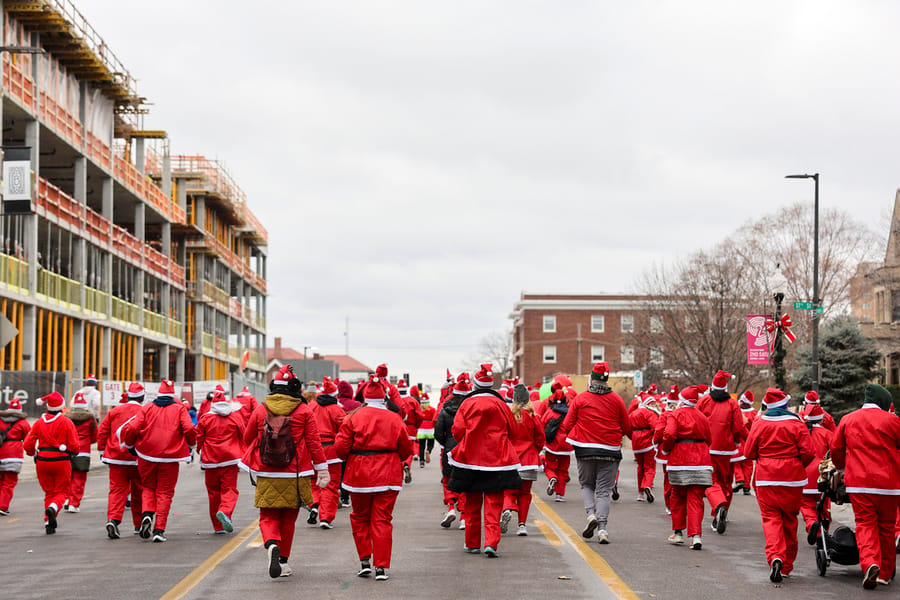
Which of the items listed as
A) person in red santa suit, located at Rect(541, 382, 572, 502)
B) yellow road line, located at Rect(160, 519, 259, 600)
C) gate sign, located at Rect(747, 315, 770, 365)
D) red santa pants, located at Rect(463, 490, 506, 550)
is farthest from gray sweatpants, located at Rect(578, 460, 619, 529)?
gate sign, located at Rect(747, 315, 770, 365)

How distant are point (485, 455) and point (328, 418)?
4.16 m

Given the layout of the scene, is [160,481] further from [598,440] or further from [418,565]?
[598,440]

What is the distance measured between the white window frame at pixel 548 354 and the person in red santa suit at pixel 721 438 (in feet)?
281

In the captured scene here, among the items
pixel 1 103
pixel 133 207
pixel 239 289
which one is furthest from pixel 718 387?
pixel 239 289

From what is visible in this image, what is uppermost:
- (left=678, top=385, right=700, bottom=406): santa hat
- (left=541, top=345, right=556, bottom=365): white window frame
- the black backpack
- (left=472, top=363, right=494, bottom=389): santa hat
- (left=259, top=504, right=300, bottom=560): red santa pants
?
(left=541, top=345, right=556, bottom=365): white window frame

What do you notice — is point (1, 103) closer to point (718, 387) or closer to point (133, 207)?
point (133, 207)

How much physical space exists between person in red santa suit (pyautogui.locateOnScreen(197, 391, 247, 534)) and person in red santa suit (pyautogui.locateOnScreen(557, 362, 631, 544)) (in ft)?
13.1

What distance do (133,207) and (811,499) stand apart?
1791 inches

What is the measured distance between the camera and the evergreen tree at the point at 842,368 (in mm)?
40719

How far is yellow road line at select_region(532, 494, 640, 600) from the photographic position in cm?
948

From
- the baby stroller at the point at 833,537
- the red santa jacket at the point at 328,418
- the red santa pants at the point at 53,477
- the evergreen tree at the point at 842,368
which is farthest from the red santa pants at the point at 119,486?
the evergreen tree at the point at 842,368

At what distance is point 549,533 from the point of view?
13859 mm

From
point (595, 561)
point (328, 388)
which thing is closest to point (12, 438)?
point (328, 388)

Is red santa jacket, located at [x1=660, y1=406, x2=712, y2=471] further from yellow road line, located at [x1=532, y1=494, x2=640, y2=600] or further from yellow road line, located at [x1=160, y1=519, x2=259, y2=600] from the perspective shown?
yellow road line, located at [x1=160, y1=519, x2=259, y2=600]
